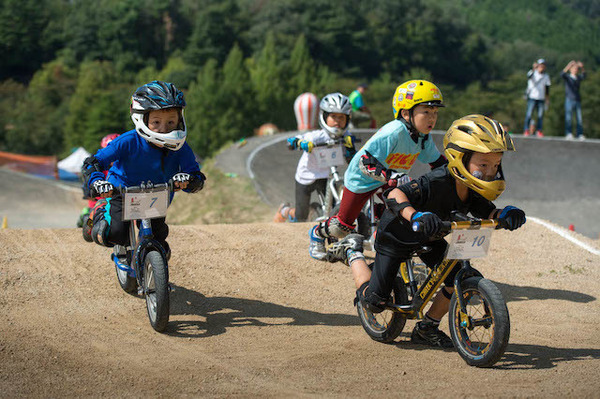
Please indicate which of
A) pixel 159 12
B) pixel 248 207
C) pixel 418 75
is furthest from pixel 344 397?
pixel 159 12

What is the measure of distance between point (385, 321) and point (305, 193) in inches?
179

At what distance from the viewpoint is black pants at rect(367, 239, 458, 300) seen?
18.7 feet

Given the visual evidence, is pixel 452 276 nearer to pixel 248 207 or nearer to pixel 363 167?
pixel 363 167

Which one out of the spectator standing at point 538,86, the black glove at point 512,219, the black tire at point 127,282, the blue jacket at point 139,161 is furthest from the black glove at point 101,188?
the spectator standing at point 538,86

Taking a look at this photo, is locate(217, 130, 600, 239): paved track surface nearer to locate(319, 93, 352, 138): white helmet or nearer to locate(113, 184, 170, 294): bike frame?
locate(319, 93, 352, 138): white helmet

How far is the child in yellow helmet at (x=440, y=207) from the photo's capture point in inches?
203

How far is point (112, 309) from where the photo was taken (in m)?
7.01

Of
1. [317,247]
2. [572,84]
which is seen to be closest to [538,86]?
[572,84]

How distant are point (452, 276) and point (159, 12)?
450 feet

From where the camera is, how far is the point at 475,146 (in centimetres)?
511

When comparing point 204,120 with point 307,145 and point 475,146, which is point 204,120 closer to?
point 307,145

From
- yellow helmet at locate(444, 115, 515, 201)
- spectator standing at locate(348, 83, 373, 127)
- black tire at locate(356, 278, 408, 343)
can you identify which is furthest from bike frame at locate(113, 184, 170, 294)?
spectator standing at locate(348, 83, 373, 127)

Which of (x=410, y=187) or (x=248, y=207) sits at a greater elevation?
(x=410, y=187)

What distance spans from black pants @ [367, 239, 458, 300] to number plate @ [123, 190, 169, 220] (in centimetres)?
194
